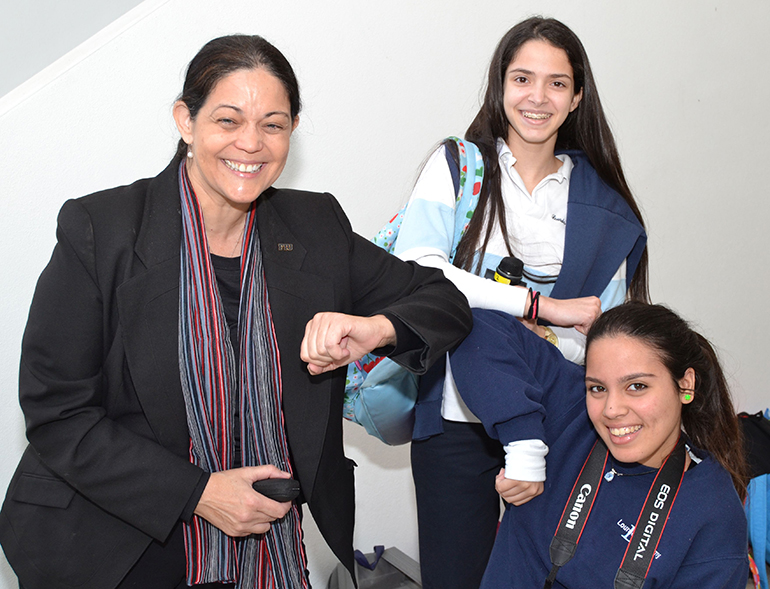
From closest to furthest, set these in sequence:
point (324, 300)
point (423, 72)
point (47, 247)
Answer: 1. point (324, 300)
2. point (47, 247)
3. point (423, 72)

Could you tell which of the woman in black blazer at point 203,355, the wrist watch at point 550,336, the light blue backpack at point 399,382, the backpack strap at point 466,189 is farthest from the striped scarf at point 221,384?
the wrist watch at point 550,336

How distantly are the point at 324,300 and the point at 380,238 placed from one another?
0.43 m

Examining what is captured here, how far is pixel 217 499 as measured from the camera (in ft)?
4.35

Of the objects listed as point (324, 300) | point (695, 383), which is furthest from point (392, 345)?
point (695, 383)

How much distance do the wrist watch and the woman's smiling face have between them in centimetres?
72

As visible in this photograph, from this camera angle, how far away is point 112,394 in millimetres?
1323

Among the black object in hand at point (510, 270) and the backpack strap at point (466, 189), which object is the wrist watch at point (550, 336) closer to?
the black object in hand at point (510, 270)

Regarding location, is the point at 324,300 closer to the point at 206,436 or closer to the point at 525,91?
the point at 206,436

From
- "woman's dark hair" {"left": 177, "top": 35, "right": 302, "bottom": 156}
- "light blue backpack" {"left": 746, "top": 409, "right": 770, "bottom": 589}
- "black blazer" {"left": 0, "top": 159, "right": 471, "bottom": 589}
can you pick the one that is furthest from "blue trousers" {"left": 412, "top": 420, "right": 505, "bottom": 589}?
"light blue backpack" {"left": 746, "top": 409, "right": 770, "bottom": 589}

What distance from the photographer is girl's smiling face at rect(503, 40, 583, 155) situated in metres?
1.79

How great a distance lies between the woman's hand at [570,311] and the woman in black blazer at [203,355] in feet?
0.71

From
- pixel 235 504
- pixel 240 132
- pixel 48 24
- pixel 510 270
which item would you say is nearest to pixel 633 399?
pixel 510 270

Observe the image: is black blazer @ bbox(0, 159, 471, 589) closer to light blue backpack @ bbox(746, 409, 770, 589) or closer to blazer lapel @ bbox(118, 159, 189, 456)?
blazer lapel @ bbox(118, 159, 189, 456)

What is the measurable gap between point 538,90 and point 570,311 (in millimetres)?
525
